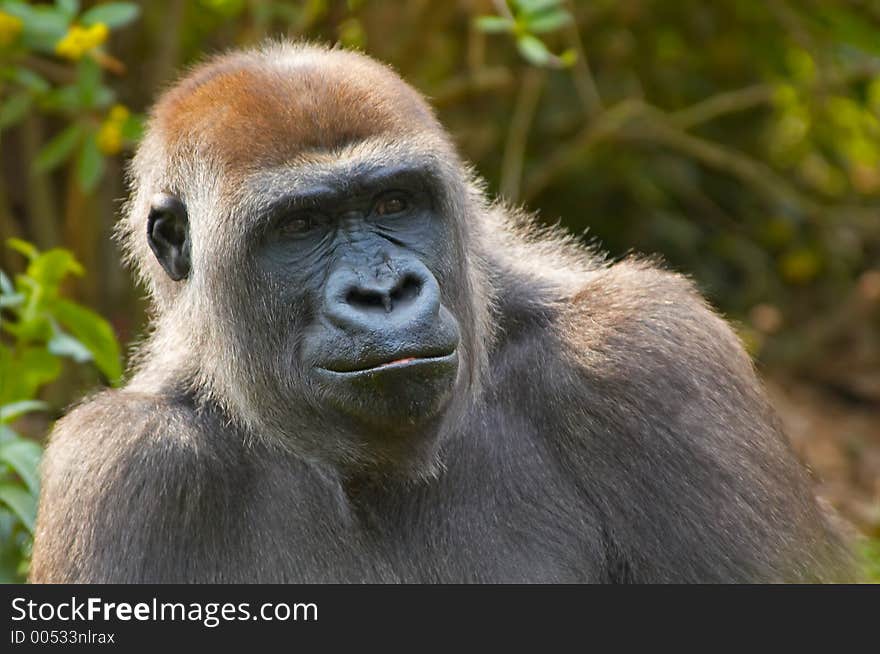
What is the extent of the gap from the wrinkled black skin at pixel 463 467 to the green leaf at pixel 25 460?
1.56ft

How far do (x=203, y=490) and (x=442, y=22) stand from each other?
5.34 m

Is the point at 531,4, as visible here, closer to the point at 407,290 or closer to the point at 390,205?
the point at 390,205

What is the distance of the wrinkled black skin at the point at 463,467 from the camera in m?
4.61

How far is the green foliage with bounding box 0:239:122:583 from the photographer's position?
5438 mm

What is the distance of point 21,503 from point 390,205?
6.25 ft

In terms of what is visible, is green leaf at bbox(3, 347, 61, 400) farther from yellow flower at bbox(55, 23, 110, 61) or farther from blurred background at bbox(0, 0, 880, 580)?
blurred background at bbox(0, 0, 880, 580)

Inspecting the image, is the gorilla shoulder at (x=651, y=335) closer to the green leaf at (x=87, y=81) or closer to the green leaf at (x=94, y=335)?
the green leaf at (x=94, y=335)

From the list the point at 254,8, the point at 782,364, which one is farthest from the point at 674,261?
the point at 254,8

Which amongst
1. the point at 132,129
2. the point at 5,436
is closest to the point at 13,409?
the point at 5,436

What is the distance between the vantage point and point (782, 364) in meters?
10.1

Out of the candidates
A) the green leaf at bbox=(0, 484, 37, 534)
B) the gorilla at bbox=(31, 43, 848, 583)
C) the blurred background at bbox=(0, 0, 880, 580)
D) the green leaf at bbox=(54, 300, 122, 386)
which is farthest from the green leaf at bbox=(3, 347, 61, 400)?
the blurred background at bbox=(0, 0, 880, 580)

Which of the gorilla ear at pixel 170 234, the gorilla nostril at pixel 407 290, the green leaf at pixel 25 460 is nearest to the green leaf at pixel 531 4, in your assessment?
the gorilla ear at pixel 170 234

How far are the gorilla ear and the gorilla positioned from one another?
0.01 metres

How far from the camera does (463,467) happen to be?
507cm
